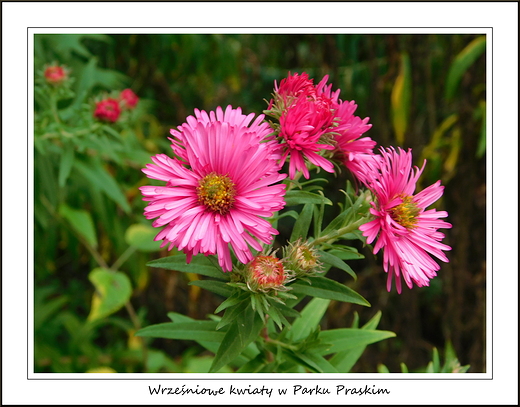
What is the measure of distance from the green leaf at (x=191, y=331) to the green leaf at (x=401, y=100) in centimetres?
178

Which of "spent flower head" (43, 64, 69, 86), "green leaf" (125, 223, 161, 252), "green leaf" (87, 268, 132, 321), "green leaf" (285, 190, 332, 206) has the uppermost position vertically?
"spent flower head" (43, 64, 69, 86)

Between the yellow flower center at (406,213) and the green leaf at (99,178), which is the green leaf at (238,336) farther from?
the green leaf at (99,178)

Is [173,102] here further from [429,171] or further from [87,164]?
[429,171]

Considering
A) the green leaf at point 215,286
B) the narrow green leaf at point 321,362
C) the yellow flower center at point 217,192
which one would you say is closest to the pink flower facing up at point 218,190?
the yellow flower center at point 217,192

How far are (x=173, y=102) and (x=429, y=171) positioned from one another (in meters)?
1.68

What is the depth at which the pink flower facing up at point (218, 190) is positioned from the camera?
82 cm

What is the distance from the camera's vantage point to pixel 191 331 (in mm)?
1140

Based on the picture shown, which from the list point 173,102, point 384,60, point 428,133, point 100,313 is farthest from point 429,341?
point 173,102

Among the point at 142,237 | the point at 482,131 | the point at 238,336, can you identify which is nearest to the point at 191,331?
the point at 238,336

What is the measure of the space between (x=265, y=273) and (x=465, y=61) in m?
2.01

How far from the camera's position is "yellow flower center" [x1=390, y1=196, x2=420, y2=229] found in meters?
0.93

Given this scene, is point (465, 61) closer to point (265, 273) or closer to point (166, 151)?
point (166, 151)

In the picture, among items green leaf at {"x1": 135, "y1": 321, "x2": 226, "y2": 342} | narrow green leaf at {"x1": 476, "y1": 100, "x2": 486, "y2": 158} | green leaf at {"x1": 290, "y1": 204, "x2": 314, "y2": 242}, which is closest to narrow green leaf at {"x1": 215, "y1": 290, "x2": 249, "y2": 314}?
green leaf at {"x1": 290, "y1": 204, "x2": 314, "y2": 242}

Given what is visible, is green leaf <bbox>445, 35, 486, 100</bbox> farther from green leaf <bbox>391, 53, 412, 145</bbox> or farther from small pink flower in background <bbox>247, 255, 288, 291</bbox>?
→ small pink flower in background <bbox>247, 255, 288, 291</bbox>
